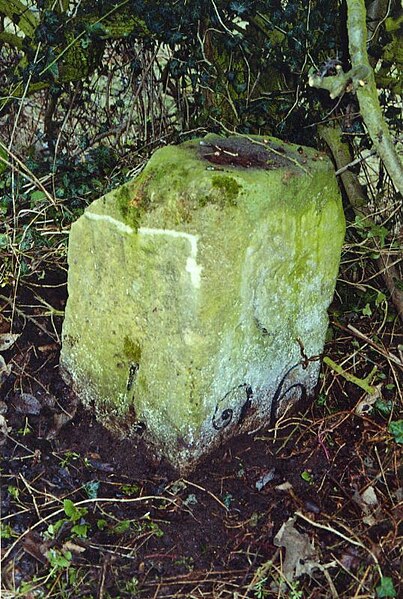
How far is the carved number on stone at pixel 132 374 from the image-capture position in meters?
2.46

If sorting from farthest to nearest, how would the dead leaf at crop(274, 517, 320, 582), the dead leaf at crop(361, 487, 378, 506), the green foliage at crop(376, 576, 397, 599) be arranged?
the dead leaf at crop(361, 487, 378, 506), the dead leaf at crop(274, 517, 320, 582), the green foliage at crop(376, 576, 397, 599)

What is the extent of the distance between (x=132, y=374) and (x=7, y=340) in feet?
2.48

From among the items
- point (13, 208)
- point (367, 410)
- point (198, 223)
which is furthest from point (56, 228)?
point (367, 410)

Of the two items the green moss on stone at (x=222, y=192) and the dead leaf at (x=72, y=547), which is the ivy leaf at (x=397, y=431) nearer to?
the green moss on stone at (x=222, y=192)

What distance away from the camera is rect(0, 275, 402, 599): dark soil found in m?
2.14

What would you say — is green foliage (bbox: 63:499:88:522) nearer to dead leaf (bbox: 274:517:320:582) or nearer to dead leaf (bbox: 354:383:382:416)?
dead leaf (bbox: 274:517:320:582)

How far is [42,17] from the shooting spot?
3146 millimetres

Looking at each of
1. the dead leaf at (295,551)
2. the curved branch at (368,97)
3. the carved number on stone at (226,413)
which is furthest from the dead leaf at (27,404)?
the curved branch at (368,97)

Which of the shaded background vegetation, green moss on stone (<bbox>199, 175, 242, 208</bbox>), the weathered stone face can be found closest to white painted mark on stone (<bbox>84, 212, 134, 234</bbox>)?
the weathered stone face

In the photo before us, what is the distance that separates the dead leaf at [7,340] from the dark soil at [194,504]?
0.47ft

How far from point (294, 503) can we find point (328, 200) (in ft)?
3.46

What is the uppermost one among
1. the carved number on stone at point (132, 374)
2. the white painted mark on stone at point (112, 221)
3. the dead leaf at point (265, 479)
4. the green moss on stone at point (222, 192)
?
the green moss on stone at point (222, 192)

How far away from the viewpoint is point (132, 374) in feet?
8.16

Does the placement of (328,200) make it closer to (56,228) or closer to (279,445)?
(279,445)
